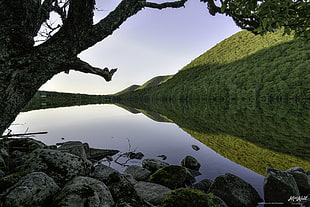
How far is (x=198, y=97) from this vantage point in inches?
3920

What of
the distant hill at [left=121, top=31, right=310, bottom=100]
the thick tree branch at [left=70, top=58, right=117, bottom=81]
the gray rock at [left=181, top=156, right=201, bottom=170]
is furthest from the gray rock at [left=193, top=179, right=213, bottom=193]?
the distant hill at [left=121, top=31, right=310, bottom=100]

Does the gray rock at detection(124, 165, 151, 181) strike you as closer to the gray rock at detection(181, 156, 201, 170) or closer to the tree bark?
the gray rock at detection(181, 156, 201, 170)

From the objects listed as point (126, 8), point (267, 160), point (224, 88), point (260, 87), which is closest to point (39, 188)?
point (126, 8)

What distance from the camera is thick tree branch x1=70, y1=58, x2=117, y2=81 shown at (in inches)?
137

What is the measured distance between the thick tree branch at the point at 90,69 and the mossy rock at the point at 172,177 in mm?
4374

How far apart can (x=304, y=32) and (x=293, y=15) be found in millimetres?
760

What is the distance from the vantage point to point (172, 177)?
21.3 ft

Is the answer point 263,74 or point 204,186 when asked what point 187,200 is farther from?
point 263,74

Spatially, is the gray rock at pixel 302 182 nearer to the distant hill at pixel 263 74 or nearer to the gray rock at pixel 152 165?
the gray rock at pixel 152 165

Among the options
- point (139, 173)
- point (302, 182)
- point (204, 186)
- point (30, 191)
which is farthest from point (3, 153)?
point (302, 182)

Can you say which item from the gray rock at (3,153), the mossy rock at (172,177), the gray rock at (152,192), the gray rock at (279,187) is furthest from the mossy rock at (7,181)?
the gray rock at (279,187)

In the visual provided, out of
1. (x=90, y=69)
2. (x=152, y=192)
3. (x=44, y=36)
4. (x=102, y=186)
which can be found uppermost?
(x=44, y=36)

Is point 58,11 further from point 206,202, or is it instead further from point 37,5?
point 206,202

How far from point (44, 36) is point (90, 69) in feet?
3.81
